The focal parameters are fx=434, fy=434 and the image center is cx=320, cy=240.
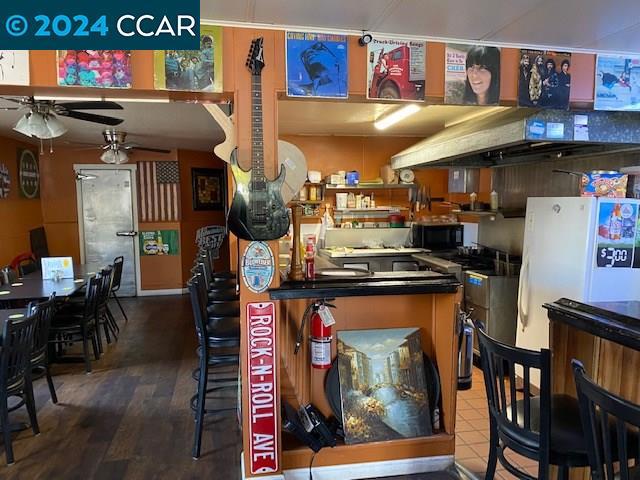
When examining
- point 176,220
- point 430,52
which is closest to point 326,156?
point 176,220

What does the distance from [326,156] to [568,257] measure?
11.1ft

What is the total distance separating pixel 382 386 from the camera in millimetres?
2414

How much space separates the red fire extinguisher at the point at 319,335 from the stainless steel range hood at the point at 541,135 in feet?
5.33

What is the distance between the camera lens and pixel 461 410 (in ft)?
10.3

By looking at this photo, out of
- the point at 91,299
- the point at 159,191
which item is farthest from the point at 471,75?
the point at 159,191

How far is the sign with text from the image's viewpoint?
5.20ft

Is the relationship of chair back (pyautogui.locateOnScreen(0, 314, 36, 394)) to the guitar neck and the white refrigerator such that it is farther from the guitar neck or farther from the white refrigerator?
the white refrigerator

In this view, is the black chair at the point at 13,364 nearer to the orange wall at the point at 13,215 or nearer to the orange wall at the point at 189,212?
the orange wall at the point at 13,215

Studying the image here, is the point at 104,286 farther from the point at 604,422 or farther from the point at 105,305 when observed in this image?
the point at 604,422

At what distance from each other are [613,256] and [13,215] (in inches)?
267

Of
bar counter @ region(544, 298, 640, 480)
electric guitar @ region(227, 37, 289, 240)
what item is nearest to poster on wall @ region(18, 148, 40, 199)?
electric guitar @ region(227, 37, 289, 240)

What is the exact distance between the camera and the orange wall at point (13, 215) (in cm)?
555

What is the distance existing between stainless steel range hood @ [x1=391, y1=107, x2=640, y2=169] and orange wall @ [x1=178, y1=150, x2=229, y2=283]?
4528 millimetres

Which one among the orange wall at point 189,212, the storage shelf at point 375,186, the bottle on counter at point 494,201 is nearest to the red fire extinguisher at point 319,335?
the bottle on counter at point 494,201
